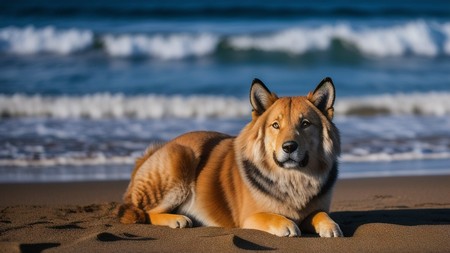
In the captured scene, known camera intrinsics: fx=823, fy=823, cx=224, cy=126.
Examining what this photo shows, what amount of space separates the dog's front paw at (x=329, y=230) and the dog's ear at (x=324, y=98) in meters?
0.86

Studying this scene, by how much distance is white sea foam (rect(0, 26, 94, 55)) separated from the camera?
979 inches

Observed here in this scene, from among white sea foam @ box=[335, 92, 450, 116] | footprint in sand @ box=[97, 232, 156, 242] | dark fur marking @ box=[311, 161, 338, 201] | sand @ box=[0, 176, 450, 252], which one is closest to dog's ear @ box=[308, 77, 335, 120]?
dark fur marking @ box=[311, 161, 338, 201]

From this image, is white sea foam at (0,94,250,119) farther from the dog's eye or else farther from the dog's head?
the dog's eye

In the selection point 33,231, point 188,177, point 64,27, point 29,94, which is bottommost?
point 33,231

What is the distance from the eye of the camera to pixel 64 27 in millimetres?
27938

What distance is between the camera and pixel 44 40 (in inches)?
1017

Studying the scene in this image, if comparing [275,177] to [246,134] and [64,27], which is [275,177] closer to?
[246,134]

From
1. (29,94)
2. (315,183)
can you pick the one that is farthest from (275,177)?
(29,94)

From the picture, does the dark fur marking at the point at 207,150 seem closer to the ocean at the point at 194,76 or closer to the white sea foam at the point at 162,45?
the ocean at the point at 194,76

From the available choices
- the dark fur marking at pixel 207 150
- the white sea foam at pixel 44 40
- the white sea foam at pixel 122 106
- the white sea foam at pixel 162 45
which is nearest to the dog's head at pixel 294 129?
A: the dark fur marking at pixel 207 150

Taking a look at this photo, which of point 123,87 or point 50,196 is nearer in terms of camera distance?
point 50,196

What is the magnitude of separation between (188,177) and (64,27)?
860 inches

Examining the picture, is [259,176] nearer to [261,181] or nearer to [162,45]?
[261,181]

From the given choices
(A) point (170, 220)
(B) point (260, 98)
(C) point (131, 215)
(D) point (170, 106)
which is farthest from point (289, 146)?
(D) point (170, 106)
